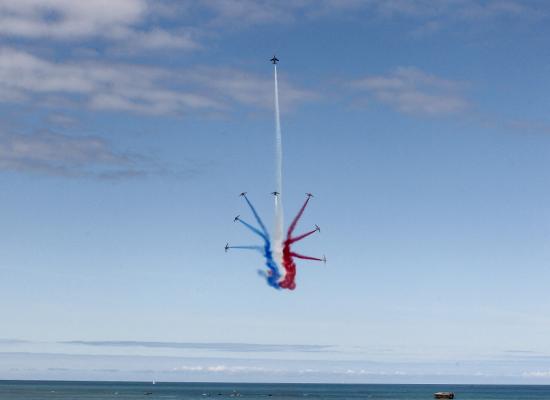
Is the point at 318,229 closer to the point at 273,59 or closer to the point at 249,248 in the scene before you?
the point at 249,248

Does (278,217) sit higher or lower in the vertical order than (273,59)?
lower

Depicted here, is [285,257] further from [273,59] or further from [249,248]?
[273,59]

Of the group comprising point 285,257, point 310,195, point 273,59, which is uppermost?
point 273,59

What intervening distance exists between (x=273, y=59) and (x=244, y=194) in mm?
16635

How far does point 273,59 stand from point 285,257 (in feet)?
79.7

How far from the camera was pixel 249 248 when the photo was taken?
351 ft

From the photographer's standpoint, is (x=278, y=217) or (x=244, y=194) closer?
(x=244, y=194)

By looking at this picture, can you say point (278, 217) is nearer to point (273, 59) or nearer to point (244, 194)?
point (244, 194)

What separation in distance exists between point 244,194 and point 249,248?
9.59 m

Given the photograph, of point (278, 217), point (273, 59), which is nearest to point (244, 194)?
point (278, 217)

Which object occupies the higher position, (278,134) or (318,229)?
(278,134)

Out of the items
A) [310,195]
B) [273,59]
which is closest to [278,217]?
[310,195]

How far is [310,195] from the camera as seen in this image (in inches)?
4257

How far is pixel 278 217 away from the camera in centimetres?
10781
